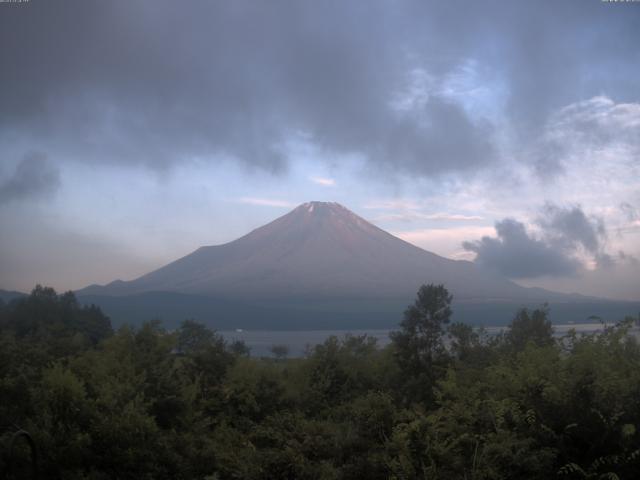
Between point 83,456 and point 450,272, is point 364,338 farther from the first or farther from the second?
point 450,272

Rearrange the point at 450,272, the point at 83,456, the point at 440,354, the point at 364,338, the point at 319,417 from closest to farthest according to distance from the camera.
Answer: the point at 83,456
the point at 319,417
the point at 440,354
the point at 364,338
the point at 450,272

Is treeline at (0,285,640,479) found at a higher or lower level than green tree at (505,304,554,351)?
lower

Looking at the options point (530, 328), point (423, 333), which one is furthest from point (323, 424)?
point (530, 328)

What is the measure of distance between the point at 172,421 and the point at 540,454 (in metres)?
6.56

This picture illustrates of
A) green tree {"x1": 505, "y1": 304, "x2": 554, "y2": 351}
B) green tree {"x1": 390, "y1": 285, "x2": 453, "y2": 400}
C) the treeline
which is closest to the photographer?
the treeline

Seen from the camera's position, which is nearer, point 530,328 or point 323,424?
point 323,424

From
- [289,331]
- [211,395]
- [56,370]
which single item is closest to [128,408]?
[56,370]

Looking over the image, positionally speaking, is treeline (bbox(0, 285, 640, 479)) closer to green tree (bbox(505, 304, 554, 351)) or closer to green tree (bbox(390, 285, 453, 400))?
green tree (bbox(390, 285, 453, 400))

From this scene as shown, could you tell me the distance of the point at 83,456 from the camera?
711 cm

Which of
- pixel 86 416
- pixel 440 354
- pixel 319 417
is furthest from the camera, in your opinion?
pixel 440 354

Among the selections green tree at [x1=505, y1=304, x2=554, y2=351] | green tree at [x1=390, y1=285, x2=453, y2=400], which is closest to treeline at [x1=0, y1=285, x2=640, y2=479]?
green tree at [x1=390, y1=285, x2=453, y2=400]

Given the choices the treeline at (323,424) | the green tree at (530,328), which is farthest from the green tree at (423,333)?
the treeline at (323,424)

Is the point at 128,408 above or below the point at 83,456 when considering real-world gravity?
above

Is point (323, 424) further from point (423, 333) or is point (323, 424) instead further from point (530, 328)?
point (530, 328)
